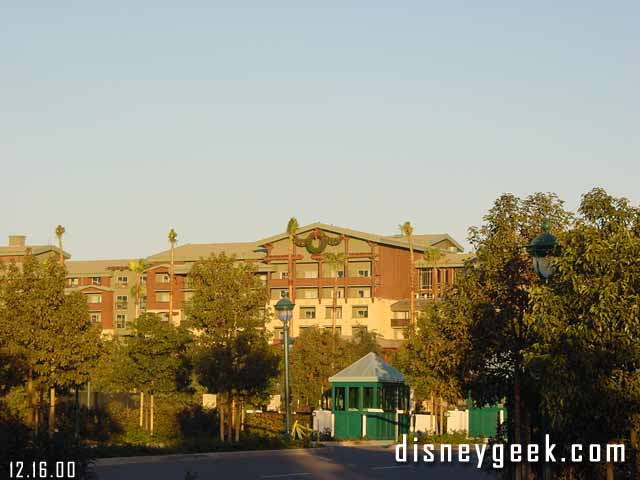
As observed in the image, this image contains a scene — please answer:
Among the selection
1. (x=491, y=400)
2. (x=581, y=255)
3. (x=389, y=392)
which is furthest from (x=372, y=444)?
(x=581, y=255)

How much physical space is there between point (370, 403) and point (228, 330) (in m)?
9.27

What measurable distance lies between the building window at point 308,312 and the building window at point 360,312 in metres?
4.31

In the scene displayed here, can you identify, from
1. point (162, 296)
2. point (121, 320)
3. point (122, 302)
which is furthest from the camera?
point (122, 302)

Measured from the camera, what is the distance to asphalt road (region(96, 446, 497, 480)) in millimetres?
28812

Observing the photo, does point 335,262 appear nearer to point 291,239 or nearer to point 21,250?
point 291,239

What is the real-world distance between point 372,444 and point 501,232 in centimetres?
2380

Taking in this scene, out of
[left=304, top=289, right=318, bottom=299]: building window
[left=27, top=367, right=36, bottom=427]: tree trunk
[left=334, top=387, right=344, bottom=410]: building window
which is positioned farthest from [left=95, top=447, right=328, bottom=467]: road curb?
[left=304, top=289, right=318, bottom=299]: building window

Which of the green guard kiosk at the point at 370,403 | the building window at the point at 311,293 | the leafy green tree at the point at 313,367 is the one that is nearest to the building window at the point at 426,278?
the building window at the point at 311,293

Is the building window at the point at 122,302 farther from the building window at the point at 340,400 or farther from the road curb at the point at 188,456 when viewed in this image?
the road curb at the point at 188,456

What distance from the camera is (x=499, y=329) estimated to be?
2262 cm

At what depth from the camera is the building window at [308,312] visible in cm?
12406

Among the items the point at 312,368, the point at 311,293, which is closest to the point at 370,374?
the point at 312,368

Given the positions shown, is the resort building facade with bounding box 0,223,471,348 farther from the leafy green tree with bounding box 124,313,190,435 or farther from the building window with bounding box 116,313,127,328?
the leafy green tree with bounding box 124,313,190,435

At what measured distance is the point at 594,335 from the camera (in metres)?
17.6
